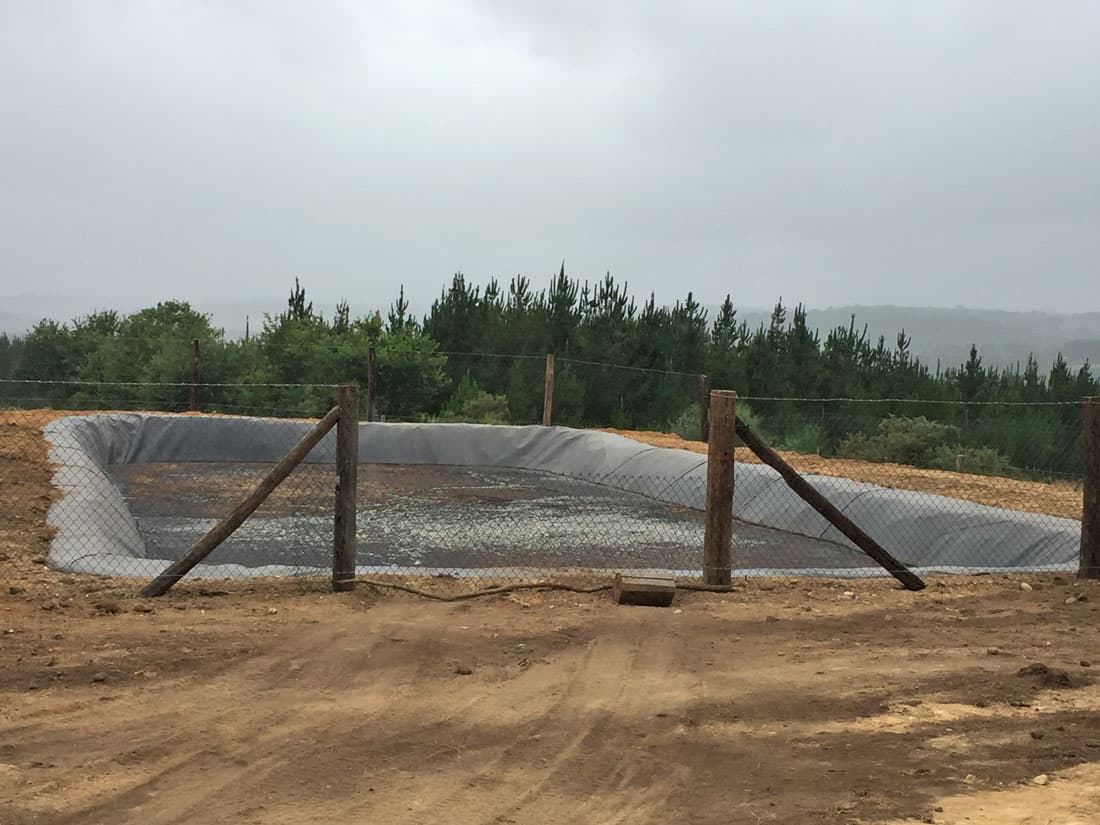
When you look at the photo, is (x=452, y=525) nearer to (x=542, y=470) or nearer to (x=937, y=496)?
(x=937, y=496)

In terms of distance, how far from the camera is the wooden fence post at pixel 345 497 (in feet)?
25.5

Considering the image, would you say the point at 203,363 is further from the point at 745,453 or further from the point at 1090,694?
the point at 1090,694

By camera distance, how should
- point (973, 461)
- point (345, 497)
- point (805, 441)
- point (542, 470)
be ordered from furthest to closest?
1. point (805, 441)
2. point (542, 470)
3. point (973, 461)
4. point (345, 497)

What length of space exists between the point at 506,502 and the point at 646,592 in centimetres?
677

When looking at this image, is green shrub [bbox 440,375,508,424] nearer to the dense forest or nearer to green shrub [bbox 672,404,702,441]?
the dense forest

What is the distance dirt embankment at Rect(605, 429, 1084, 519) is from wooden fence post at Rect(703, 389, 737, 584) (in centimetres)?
478

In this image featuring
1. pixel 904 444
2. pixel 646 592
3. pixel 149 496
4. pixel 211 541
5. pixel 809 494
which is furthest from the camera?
pixel 904 444

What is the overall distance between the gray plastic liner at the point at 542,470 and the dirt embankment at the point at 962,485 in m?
0.87

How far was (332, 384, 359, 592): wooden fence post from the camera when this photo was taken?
7781 mm

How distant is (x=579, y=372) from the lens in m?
28.4

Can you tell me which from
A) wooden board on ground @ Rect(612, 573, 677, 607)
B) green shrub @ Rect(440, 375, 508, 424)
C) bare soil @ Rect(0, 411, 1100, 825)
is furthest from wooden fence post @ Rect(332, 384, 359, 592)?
green shrub @ Rect(440, 375, 508, 424)

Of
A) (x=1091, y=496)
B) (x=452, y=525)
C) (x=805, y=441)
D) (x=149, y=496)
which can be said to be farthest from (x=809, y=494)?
(x=805, y=441)

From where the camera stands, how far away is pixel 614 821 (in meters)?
4.07

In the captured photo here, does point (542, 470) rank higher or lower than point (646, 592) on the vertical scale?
higher
